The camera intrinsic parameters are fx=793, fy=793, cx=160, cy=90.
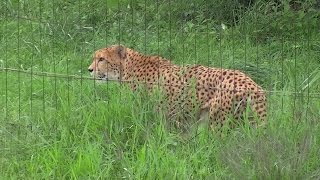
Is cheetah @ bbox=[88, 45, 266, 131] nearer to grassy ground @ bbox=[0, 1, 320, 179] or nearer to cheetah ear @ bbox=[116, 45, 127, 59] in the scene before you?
cheetah ear @ bbox=[116, 45, 127, 59]

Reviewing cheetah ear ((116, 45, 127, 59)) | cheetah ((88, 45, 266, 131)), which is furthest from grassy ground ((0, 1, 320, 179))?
cheetah ear ((116, 45, 127, 59))

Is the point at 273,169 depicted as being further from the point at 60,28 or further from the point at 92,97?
the point at 60,28

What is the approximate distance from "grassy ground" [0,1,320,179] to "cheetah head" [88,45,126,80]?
0.58 ft

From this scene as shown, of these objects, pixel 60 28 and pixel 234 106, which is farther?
pixel 60 28

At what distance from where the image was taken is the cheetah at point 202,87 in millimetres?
5070

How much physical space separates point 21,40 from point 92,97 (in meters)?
2.35

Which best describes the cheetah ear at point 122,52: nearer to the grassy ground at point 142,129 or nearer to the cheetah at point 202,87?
the cheetah at point 202,87

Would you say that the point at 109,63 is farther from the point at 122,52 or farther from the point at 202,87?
the point at 202,87

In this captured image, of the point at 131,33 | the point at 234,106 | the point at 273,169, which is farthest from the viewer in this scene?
the point at 131,33

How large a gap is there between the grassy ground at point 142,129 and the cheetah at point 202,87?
167mm

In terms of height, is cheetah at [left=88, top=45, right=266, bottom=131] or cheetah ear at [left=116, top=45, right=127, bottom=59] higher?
cheetah ear at [left=116, top=45, right=127, bottom=59]

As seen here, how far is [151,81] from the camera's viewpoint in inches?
222

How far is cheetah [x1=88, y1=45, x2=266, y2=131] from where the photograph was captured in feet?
16.6

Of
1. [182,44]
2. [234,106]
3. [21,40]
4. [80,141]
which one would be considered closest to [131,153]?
[80,141]
